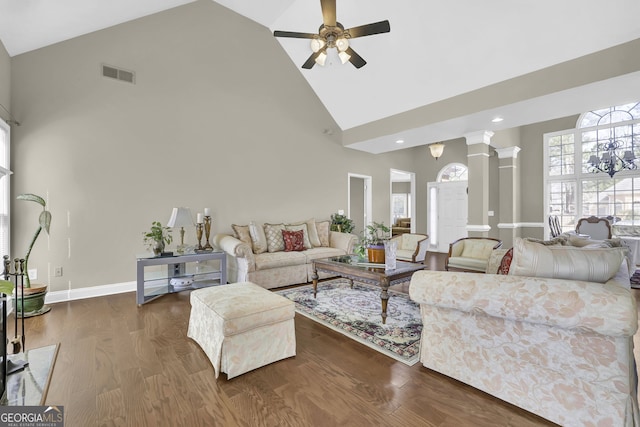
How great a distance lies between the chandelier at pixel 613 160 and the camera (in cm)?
589

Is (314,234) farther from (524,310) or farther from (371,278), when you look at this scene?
(524,310)

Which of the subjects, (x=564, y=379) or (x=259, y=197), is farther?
(x=259, y=197)

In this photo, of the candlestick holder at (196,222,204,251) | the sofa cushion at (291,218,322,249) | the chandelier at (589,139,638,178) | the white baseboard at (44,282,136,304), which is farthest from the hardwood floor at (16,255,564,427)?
the chandelier at (589,139,638,178)

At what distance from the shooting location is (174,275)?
13.1ft

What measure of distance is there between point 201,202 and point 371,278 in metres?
3.06

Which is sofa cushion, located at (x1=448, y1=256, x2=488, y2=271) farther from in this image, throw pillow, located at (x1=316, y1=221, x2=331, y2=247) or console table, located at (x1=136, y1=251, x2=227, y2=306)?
console table, located at (x1=136, y1=251, x2=227, y2=306)

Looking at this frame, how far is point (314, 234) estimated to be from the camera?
5383 mm

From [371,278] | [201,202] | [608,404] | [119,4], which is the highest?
[119,4]

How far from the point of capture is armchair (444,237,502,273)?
4312 millimetres

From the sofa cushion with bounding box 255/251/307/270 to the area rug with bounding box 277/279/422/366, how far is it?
0.41 meters

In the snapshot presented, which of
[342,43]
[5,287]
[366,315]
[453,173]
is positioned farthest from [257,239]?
[453,173]

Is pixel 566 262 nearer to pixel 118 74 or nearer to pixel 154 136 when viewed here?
pixel 154 136

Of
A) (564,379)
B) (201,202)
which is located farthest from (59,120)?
(564,379)

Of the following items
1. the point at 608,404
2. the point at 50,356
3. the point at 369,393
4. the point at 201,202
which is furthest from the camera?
the point at 201,202
